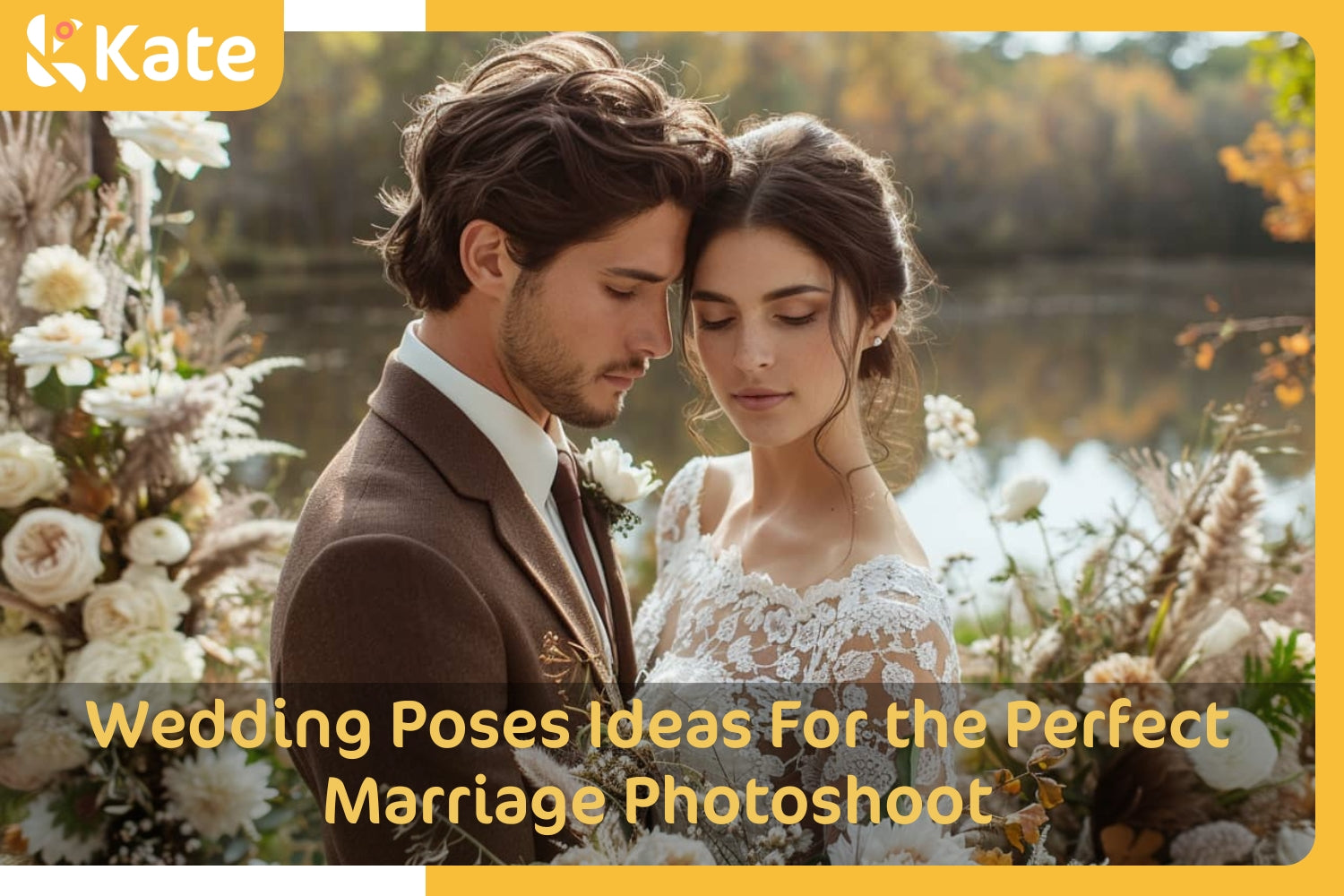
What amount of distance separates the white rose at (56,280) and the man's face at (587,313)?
1217 millimetres

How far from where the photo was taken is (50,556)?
2.71m

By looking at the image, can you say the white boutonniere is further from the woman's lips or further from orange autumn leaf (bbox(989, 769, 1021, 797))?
orange autumn leaf (bbox(989, 769, 1021, 797))

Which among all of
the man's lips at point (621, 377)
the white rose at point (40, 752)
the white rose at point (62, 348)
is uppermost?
the white rose at point (62, 348)

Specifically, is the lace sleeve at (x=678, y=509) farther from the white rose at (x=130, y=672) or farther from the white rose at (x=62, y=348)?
the white rose at (x=62, y=348)

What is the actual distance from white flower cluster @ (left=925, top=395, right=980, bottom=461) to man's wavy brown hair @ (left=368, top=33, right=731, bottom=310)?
1142 mm

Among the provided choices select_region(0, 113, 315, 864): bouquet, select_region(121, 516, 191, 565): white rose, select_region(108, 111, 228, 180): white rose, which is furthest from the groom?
select_region(121, 516, 191, 565): white rose

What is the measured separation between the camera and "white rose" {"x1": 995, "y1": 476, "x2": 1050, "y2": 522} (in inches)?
116

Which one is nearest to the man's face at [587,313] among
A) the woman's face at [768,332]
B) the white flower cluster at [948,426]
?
the woman's face at [768,332]

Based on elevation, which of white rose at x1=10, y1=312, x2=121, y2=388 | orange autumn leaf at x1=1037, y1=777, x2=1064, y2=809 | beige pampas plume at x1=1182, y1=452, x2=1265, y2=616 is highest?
white rose at x1=10, y1=312, x2=121, y2=388

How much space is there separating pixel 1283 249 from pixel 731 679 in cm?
890

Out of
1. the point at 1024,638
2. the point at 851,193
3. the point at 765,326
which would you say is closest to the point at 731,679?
the point at 765,326

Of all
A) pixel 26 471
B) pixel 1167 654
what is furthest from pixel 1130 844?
pixel 26 471

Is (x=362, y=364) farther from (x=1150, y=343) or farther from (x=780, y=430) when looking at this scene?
(x=1150, y=343)

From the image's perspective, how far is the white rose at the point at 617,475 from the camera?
2.42 m
